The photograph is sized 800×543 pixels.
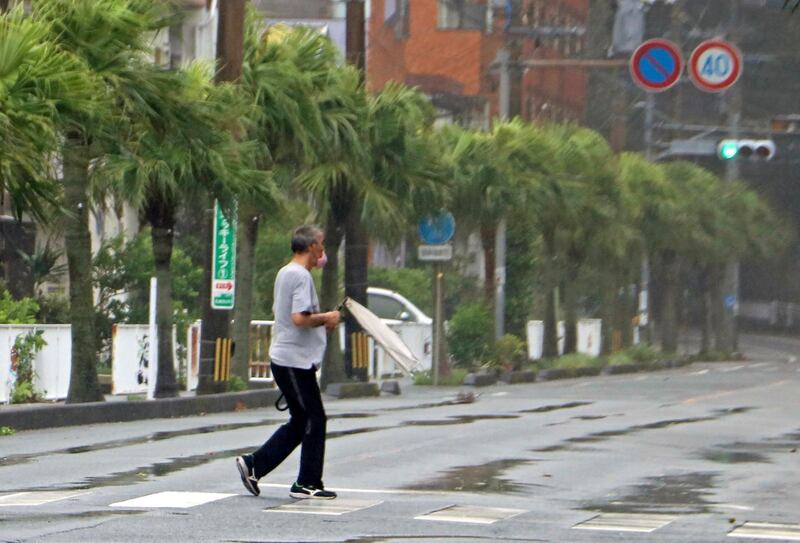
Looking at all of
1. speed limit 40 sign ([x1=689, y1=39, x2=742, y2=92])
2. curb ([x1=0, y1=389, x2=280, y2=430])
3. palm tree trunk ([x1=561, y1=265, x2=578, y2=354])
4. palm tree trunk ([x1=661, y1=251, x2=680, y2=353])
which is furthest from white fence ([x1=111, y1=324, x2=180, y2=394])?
palm tree trunk ([x1=661, y1=251, x2=680, y2=353])

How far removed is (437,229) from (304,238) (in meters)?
22.2

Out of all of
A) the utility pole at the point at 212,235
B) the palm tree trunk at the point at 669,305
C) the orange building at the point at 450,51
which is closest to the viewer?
the utility pole at the point at 212,235

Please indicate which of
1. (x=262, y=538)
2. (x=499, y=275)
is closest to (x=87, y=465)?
(x=262, y=538)

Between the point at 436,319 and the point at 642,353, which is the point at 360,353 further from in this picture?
the point at 642,353

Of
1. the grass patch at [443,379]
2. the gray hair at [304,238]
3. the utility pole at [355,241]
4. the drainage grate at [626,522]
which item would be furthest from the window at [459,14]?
the drainage grate at [626,522]

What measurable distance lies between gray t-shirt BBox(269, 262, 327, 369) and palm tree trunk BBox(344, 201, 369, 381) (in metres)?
19.8

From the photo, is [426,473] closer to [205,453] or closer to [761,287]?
[205,453]

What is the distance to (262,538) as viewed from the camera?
9898mm

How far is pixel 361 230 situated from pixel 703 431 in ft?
41.9

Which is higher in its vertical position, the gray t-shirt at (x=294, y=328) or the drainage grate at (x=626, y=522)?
the gray t-shirt at (x=294, y=328)

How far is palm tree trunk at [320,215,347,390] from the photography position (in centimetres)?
3153

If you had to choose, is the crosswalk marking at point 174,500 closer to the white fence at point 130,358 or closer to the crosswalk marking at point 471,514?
the crosswalk marking at point 471,514

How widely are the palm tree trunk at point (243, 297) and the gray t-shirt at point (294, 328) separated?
53.4 ft

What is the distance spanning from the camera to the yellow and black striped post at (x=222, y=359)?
26125 mm
